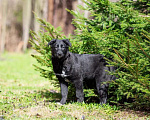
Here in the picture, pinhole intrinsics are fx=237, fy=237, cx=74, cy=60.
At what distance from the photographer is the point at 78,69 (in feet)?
17.6

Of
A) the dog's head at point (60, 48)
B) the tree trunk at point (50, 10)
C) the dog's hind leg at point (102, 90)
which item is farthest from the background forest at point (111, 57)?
the tree trunk at point (50, 10)

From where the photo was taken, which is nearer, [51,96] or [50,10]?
[51,96]

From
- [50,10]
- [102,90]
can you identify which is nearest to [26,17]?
[50,10]

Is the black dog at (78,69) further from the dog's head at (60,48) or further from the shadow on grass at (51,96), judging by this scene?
the shadow on grass at (51,96)

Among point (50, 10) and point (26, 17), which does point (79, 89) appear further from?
point (26, 17)

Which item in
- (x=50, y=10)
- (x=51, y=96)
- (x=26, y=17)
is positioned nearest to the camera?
(x=51, y=96)

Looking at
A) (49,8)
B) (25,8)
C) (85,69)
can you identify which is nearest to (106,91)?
(85,69)

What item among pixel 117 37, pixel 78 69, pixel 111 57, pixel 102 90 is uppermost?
pixel 117 37

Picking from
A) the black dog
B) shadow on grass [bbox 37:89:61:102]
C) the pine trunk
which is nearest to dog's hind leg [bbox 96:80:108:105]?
the black dog

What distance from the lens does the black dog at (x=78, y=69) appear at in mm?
5195

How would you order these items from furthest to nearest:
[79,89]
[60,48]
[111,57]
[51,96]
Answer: [51,96]
[111,57]
[79,89]
[60,48]

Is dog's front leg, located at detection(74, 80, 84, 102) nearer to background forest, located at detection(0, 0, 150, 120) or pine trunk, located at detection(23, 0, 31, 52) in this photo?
background forest, located at detection(0, 0, 150, 120)

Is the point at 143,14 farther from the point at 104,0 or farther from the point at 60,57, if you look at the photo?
the point at 60,57

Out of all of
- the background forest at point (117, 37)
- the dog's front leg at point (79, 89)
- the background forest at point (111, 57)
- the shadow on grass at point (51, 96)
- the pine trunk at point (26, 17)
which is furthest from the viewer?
A: the pine trunk at point (26, 17)
